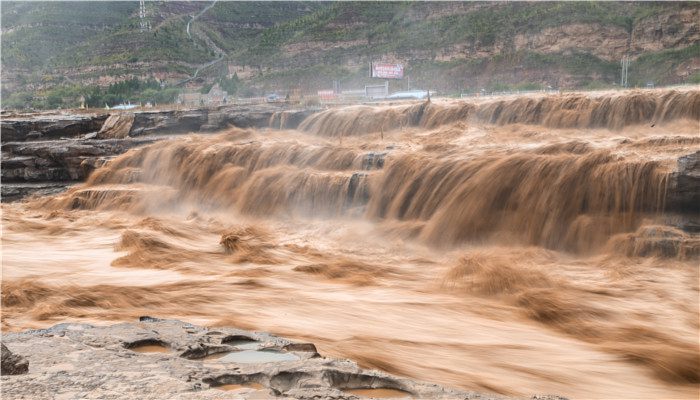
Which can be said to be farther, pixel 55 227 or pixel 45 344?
pixel 55 227

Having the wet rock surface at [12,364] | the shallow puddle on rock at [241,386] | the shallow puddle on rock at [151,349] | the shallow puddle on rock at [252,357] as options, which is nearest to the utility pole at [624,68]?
the shallow puddle on rock at [252,357]

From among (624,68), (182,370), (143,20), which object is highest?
(143,20)

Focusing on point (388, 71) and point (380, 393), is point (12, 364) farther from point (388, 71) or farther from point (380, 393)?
point (388, 71)

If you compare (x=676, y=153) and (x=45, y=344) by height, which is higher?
(x=676, y=153)

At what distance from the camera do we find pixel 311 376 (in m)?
3.02

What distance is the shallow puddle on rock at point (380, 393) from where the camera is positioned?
2.94 m

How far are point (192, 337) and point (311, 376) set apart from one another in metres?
0.91

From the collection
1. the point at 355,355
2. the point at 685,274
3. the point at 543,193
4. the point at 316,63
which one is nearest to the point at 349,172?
the point at 543,193

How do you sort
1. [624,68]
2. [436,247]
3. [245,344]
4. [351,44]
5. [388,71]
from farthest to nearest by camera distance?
[351,44]
[388,71]
[624,68]
[436,247]
[245,344]

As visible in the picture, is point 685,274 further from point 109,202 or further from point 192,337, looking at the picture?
point 109,202

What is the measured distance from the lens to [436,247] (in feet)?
26.6

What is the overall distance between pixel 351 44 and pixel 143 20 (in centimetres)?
2137

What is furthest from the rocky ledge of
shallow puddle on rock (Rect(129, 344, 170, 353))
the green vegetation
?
the green vegetation

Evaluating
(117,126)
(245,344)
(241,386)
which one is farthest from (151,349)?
(117,126)
